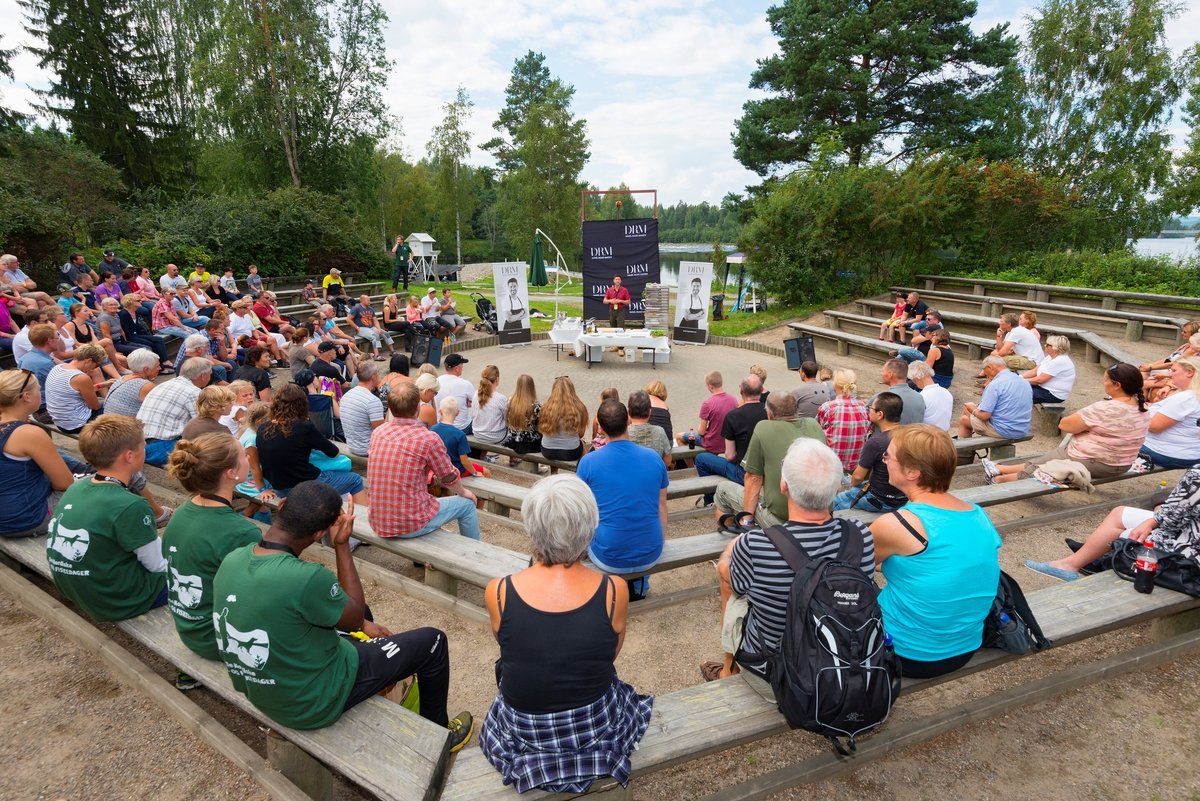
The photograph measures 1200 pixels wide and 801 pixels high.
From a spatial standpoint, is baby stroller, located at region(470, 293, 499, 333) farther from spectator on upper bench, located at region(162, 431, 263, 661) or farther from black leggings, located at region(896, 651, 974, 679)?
black leggings, located at region(896, 651, 974, 679)

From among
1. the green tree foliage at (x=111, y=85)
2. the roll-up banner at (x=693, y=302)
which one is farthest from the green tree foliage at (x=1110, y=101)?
the green tree foliage at (x=111, y=85)

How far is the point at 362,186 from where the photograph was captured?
88.0ft

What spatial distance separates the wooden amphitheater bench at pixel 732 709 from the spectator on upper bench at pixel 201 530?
125 cm

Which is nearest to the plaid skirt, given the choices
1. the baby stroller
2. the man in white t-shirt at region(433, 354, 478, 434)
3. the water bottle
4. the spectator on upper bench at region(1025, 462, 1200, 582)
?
the water bottle

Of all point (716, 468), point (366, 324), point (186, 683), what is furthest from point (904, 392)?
point (366, 324)

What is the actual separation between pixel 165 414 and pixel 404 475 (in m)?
2.91

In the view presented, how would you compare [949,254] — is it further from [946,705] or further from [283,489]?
[283,489]

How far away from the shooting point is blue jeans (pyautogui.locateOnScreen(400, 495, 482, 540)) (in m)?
3.60

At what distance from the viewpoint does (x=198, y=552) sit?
235cm

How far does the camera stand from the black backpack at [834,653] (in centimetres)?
197

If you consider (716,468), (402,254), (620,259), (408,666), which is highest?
(402,254)

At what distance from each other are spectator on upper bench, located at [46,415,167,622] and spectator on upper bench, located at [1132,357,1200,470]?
6.87 meters

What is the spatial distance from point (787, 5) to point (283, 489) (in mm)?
23814

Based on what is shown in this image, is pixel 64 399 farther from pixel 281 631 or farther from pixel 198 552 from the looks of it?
pixel 281 631
